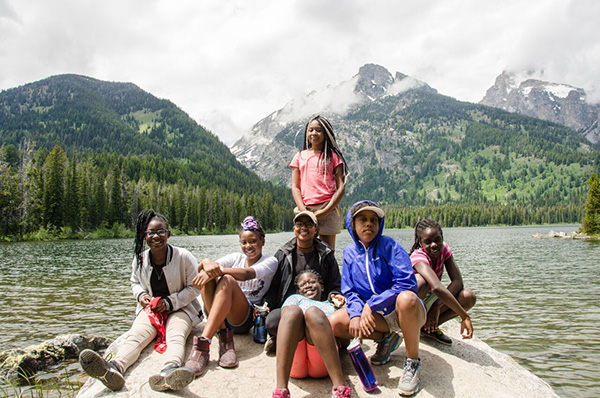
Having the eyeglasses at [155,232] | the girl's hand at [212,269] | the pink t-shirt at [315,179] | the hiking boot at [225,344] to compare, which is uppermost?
the pink t-shirt at [315,179]

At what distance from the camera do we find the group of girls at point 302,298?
4.40 meters

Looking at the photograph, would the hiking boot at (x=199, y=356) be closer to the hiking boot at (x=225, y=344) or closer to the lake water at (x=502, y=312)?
the hiking boot at (x=225, y=344)

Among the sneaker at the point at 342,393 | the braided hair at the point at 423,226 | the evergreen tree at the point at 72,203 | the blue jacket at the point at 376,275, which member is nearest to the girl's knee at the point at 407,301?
the blue jacket at the point at 376,275

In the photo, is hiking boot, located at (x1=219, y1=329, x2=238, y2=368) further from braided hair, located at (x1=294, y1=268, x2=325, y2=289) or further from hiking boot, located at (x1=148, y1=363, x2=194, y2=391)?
braided hair, located at (x1=294, y1=268, x2=325, y2=289)

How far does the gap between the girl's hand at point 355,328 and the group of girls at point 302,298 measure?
0.04 feet

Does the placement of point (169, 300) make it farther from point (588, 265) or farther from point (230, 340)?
point (588, 265)

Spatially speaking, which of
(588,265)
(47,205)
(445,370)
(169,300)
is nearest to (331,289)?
(445,370)

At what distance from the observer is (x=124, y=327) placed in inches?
469

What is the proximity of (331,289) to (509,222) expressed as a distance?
8032 inches

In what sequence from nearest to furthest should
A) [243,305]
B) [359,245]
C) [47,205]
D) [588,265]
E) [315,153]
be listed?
[359,245], [243,305], [315,153], [588,265], [47,205]

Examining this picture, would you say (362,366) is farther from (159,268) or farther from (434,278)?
(159,268)

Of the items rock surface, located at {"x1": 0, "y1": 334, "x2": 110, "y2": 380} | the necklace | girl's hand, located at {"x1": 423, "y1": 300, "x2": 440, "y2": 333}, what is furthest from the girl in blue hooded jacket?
rock surface, located at {"x1": 0, "y1": 334, "x2": 110, "y2": 380}

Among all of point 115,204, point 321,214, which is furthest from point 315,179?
point 115,204

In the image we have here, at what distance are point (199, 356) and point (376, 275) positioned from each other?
8.55ft
